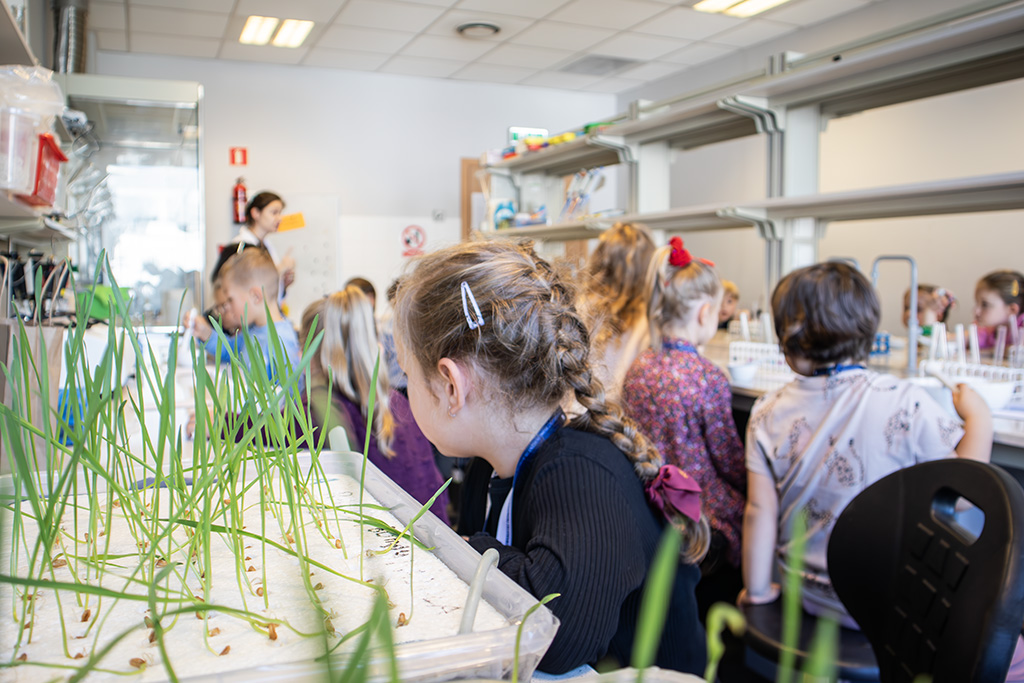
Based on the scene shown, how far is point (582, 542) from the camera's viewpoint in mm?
746

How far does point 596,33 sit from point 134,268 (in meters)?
3.25

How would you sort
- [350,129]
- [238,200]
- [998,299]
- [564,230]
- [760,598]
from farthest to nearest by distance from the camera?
[350,129] < [238,200] < [564,230] < [998,299] < [760,598]

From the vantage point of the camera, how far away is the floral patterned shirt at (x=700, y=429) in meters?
1.91

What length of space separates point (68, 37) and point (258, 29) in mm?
1462

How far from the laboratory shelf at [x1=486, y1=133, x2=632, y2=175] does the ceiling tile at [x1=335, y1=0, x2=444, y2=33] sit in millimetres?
999

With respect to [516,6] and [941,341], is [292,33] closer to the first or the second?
[516,6]

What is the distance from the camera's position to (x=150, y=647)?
14.2 inches

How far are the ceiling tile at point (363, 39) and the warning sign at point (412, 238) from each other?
1399 millimetres

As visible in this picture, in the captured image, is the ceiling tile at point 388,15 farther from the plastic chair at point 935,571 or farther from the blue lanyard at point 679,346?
the plastic chair at point 935,571

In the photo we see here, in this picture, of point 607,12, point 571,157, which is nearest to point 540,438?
point 571,157

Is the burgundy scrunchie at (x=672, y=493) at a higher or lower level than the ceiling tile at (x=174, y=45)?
lower

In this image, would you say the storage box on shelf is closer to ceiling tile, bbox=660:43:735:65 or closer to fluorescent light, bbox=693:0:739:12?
fluorescent light, bbox=693:0:739:12

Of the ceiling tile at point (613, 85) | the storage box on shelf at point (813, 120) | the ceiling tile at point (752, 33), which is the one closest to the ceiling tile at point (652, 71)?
the ceiling tile at point (613, 85)

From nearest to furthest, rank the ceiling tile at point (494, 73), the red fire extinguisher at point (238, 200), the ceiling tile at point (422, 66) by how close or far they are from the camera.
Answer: the red fire extinguisher at point (238, 200)
the ceiling tile at point (422, 66)
the ceiling tile at point (494, 73)
